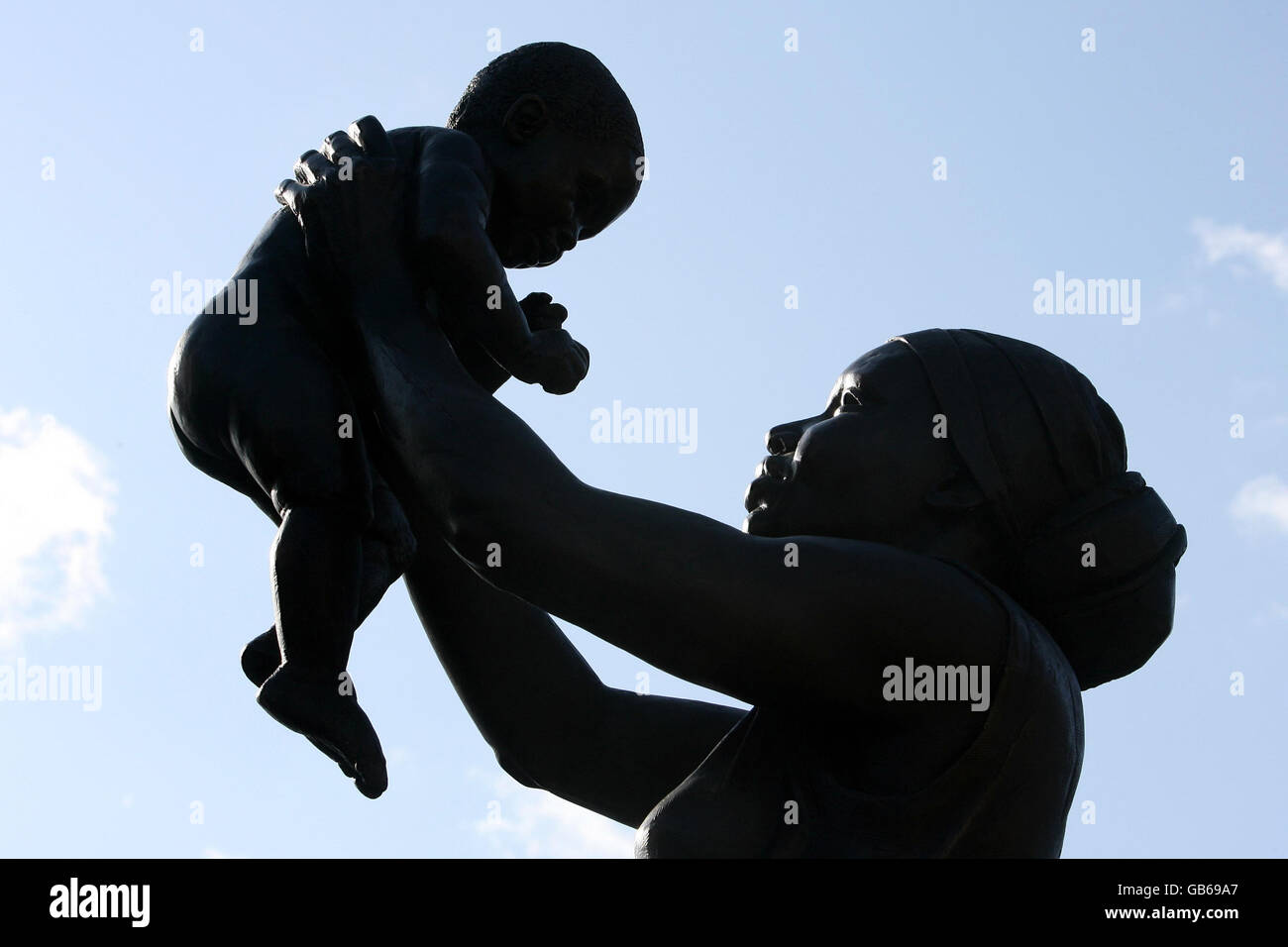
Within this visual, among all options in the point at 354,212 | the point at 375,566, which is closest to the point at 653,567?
the point at 375,566

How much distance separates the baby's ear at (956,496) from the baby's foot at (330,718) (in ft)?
4.66

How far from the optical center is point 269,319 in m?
4.48

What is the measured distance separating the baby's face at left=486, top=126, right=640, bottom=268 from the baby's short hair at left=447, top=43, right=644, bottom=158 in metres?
0.04

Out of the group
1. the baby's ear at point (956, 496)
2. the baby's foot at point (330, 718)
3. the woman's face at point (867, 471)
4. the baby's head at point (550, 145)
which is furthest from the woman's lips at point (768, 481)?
the baby's foot at point (330, 718)

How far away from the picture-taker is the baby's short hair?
15.7ft

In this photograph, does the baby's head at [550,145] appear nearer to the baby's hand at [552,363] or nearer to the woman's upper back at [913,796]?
the baby's hand at [552,363]

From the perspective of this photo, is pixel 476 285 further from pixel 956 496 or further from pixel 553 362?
pixel 956 496

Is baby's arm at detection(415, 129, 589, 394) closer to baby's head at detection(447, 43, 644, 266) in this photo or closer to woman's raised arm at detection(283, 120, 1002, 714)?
woman's raised arm at detection(283, 120, 1002, 714)

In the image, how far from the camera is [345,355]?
455 cm

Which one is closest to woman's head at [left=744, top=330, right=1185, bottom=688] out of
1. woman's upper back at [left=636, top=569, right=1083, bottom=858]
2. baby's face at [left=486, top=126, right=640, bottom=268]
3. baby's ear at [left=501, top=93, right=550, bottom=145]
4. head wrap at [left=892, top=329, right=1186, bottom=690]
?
head wrap at [left=892, top=329, right=1186, bottom=690]

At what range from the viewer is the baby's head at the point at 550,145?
4.77m

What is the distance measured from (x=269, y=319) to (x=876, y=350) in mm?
1530
